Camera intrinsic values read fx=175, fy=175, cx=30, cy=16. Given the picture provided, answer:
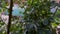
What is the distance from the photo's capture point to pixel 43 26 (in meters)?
1.43

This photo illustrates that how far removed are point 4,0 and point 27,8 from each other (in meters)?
0.19

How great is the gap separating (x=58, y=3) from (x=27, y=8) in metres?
0.26

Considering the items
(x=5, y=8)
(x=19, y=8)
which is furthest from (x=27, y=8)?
(x=5, y=8)

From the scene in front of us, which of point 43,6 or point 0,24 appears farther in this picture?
point 43,6

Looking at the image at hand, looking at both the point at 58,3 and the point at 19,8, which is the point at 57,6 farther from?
the point at 19,8

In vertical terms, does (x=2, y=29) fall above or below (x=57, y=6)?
below

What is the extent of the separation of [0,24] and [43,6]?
37cm

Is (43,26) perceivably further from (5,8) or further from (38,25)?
(5,8)

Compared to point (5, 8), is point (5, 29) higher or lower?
lower

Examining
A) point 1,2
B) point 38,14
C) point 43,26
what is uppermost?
point 1,2

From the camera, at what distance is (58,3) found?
1398mm

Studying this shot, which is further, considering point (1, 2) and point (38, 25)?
point (38, 25)

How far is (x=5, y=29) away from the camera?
1284 millimetres

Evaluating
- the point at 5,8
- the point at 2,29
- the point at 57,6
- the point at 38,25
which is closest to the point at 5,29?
the point at 2,29
